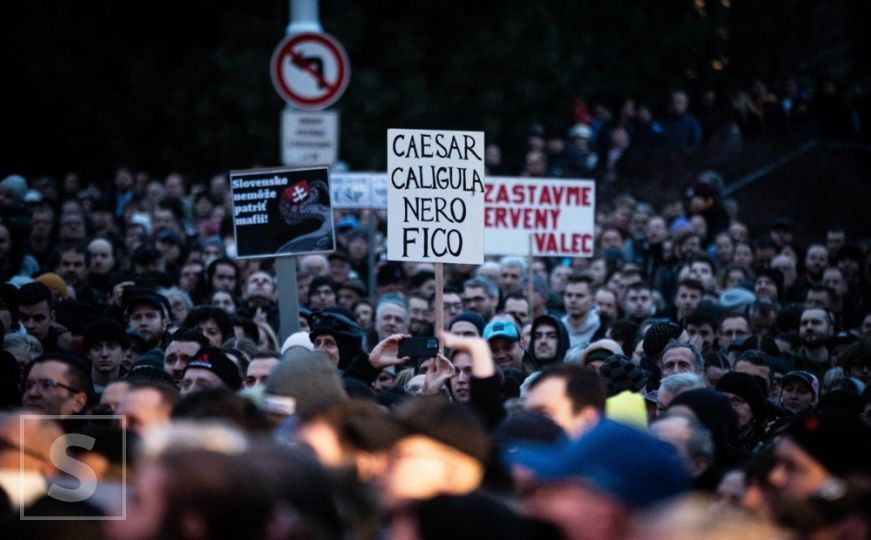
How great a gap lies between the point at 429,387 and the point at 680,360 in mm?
1828

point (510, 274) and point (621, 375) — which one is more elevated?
point (510, 274)

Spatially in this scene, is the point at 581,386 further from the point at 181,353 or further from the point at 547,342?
the point at 547,342

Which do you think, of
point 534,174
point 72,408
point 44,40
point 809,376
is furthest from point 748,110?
point 72,408

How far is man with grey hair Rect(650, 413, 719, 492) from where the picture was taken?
265 inches

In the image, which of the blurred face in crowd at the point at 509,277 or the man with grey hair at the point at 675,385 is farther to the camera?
the blurred face in crowd at the point at 509,277

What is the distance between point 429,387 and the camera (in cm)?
890

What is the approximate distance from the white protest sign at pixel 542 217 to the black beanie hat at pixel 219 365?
612cm

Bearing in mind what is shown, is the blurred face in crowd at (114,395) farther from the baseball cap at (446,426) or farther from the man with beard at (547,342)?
the man with beard at (547,342)

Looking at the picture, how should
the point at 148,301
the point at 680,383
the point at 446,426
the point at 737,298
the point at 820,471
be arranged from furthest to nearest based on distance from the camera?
the point at 737,298 < the point at 148,301 < the point at 680,383 < the point at 820,471 < the point at 446,426

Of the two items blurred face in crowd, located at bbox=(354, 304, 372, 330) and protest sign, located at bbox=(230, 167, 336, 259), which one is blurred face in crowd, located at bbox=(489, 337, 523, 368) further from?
blurred face in crowd, located at bbox=(354, 304, 372, 330)

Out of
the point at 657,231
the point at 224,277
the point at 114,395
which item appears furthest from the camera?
the point at 657,231

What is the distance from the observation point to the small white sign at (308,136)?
51.5 feet

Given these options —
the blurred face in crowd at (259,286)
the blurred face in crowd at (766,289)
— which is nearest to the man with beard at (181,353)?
the blurred face in crowd at (259,286)

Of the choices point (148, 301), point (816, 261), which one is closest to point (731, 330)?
point (816, 261)
